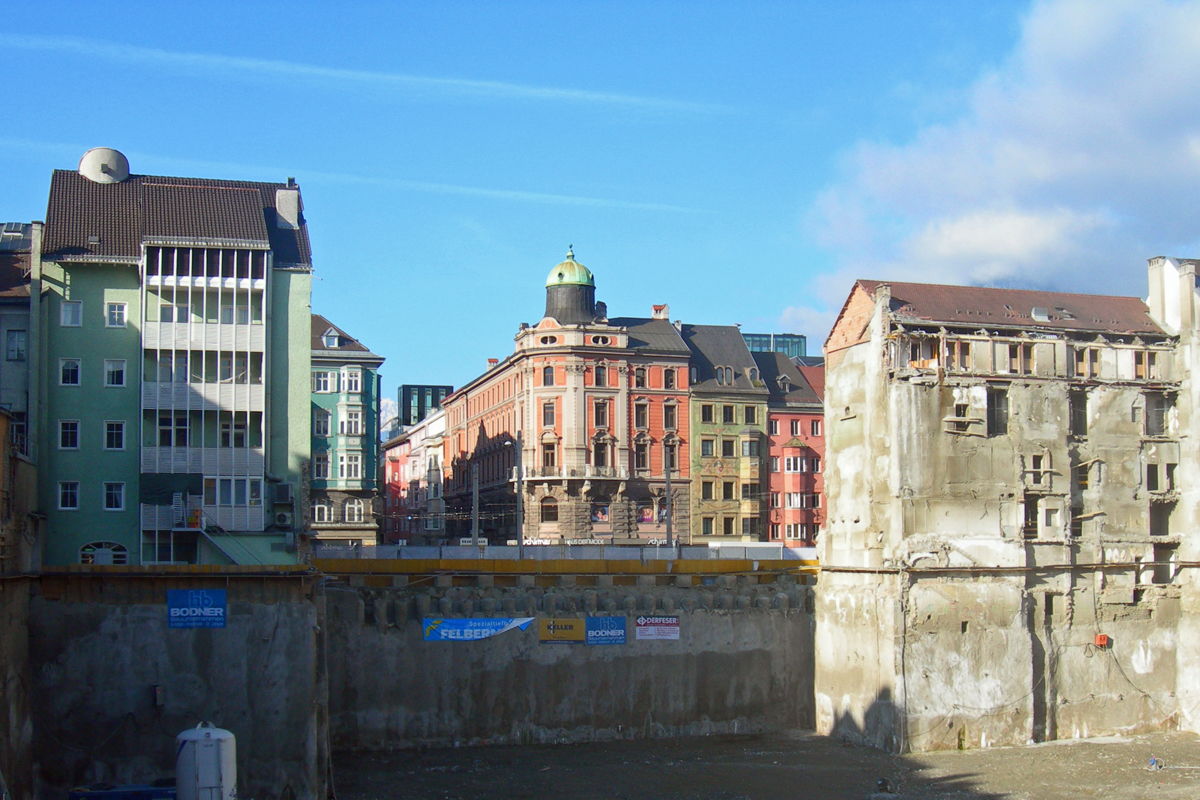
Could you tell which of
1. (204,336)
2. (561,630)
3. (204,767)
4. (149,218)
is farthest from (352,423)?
(204,767)

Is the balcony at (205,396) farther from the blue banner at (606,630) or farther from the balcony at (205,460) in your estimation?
the blue banner at (606,630)

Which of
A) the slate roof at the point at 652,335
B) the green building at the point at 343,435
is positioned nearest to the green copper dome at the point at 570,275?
the slate roof at the point at 652,335

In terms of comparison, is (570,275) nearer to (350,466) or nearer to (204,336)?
(350,466)

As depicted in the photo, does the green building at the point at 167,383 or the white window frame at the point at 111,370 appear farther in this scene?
the white window frame at the point at 111,370

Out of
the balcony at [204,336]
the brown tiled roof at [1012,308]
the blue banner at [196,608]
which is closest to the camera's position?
the blue banner at [196,608]

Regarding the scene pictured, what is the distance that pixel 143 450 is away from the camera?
45531mm

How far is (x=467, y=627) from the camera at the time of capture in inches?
1876

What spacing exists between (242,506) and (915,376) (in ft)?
89.2

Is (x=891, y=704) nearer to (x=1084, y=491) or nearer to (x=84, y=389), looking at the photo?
(x=1084, y=491)

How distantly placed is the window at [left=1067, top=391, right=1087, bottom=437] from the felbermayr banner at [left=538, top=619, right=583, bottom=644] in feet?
75.7

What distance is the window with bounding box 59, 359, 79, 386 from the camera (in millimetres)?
44844

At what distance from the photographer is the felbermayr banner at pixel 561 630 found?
48531 millimetres

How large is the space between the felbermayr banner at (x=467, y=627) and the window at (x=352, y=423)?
123 ft

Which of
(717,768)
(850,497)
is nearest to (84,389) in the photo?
(717,768)
